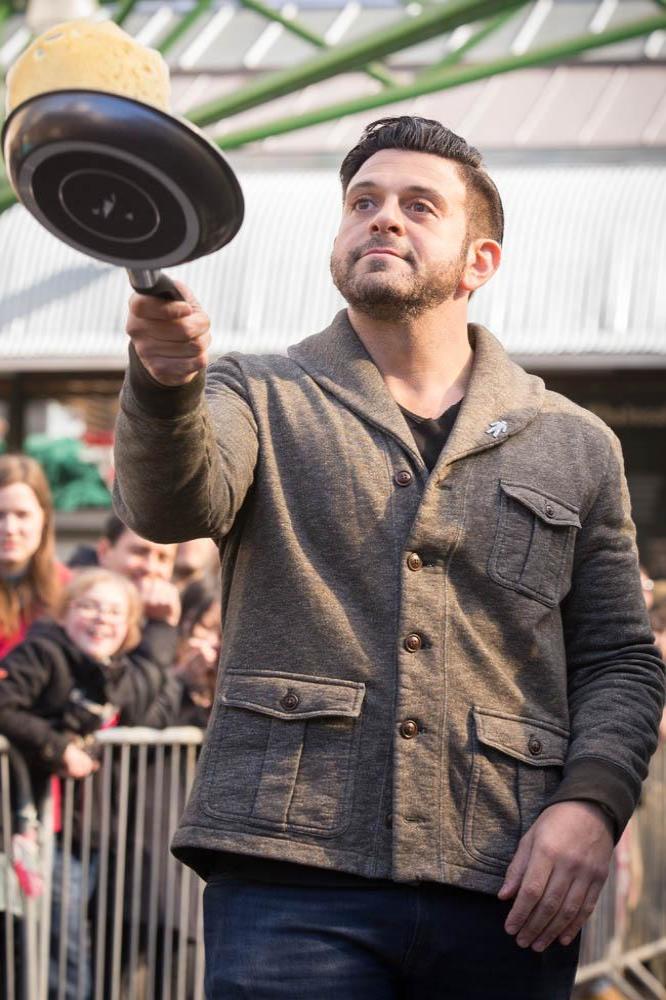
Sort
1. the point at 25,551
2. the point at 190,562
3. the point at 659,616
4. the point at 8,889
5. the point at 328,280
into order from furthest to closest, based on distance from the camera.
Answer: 1. the point at 328,280
2. the point at 190,562
3. the point at 659,616
4. the point at 25,551
5. the point at 8,889

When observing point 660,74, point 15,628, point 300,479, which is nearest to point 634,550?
point 300,479

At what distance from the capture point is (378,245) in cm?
280

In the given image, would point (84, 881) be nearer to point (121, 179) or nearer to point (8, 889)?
point (8, 889)

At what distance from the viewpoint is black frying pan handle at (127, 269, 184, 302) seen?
2.13 metres

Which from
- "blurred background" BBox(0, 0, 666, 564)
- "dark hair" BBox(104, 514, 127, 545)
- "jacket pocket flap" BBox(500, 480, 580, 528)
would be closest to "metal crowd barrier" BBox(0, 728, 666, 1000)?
"dark hair" BBox(104, 514, 127, 545)

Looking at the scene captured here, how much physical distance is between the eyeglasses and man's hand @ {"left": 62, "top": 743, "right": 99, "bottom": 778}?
0.49 meters

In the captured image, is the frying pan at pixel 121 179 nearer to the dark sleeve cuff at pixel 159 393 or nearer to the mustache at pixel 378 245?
the dark sleeve cuff at pixel 159 393

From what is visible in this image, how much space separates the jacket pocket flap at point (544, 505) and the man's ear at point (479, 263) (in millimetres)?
431

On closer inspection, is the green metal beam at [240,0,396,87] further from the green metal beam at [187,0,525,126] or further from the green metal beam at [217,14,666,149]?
the green metal beam at [187,0,525,126]

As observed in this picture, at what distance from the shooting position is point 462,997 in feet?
8.50

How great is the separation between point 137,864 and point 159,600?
1286mm

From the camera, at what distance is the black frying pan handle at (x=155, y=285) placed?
2128 millimetres

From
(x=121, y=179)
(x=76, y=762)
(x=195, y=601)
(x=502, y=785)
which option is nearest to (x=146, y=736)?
(x=76, y=762)

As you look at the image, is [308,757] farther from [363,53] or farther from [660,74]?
[660,74]
